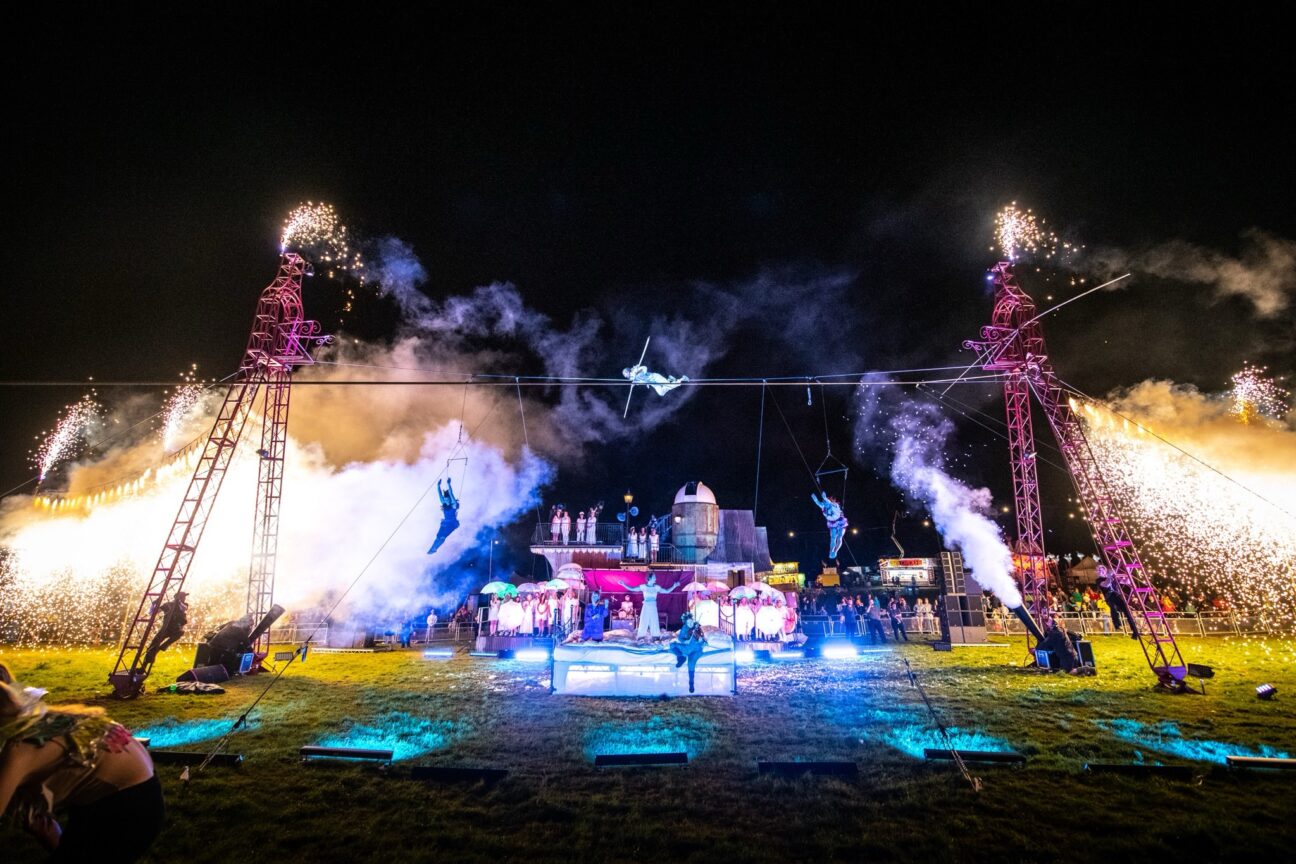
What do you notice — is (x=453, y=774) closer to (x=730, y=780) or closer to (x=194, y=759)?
(x=730, y=780)

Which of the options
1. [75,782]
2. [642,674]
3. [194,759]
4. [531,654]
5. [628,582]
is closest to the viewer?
[75,782]

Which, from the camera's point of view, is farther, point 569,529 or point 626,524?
point 626,524

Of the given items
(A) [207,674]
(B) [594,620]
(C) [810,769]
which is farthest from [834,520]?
(A) [207,674]

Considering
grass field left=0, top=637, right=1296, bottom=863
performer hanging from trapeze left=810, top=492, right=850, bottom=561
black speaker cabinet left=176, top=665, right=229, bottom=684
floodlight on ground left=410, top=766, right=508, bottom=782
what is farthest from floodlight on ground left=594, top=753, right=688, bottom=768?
performer hanging from trapeze left=810, top=492, right=850, bottom=561

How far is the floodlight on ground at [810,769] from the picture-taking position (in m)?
6.62

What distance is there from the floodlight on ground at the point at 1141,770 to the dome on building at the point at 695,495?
1017 inches

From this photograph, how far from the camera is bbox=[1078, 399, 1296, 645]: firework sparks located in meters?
19.4

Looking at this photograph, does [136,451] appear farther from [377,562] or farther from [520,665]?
[520,665]

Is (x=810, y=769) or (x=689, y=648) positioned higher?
(x=689, y=648)

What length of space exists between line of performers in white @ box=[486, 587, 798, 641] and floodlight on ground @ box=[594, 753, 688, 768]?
46.4 ft

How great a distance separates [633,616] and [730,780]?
1747 cm

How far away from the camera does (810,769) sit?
264 inches

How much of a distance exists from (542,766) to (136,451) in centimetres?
2938

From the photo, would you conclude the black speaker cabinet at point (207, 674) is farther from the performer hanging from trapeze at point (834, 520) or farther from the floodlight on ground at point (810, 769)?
the performer hanging from trapeze at point (834, 520)
